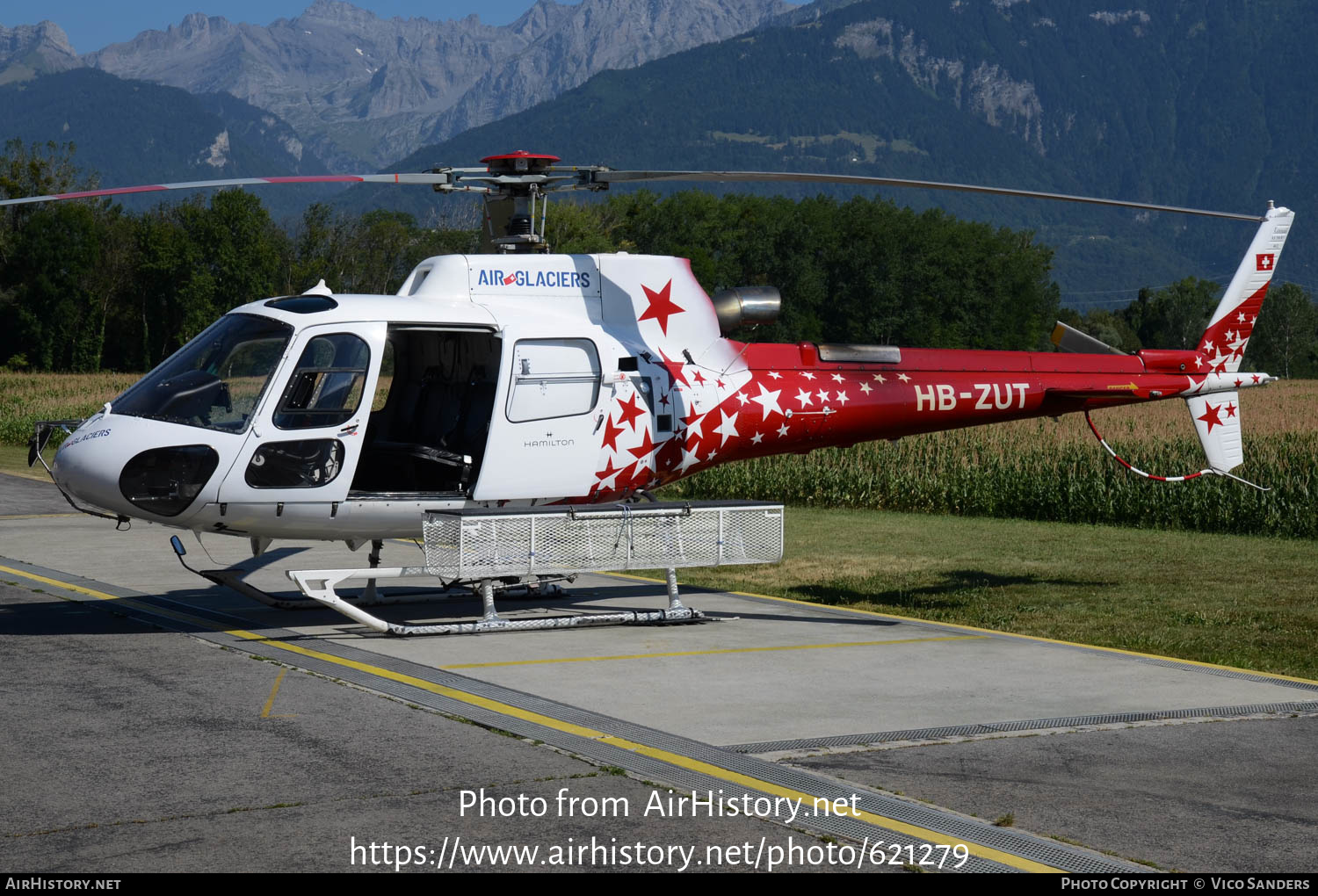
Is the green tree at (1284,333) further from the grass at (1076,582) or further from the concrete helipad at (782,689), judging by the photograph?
the concrete helipad at (782,689)

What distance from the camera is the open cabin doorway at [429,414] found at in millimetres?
11367

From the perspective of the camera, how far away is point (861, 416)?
12.9 meters

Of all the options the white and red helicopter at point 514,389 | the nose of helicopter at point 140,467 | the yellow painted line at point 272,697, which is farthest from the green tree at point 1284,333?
the yellow painted line at point 272,697

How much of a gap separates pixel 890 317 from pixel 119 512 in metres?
131

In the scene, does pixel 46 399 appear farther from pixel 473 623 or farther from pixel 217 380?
pixel 473 623

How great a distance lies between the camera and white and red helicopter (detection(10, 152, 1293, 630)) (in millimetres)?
10422

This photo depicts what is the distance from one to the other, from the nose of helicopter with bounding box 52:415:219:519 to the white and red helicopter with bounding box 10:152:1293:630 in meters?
0.02

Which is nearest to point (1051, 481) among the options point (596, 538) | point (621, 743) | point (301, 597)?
point (596, 538)

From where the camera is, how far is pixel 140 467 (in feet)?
33.2

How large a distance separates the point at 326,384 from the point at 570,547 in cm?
228

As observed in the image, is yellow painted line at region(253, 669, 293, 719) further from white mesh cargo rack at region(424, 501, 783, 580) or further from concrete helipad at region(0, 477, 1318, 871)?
white mesh cargo rack at region(424, 501, 783, 580)
